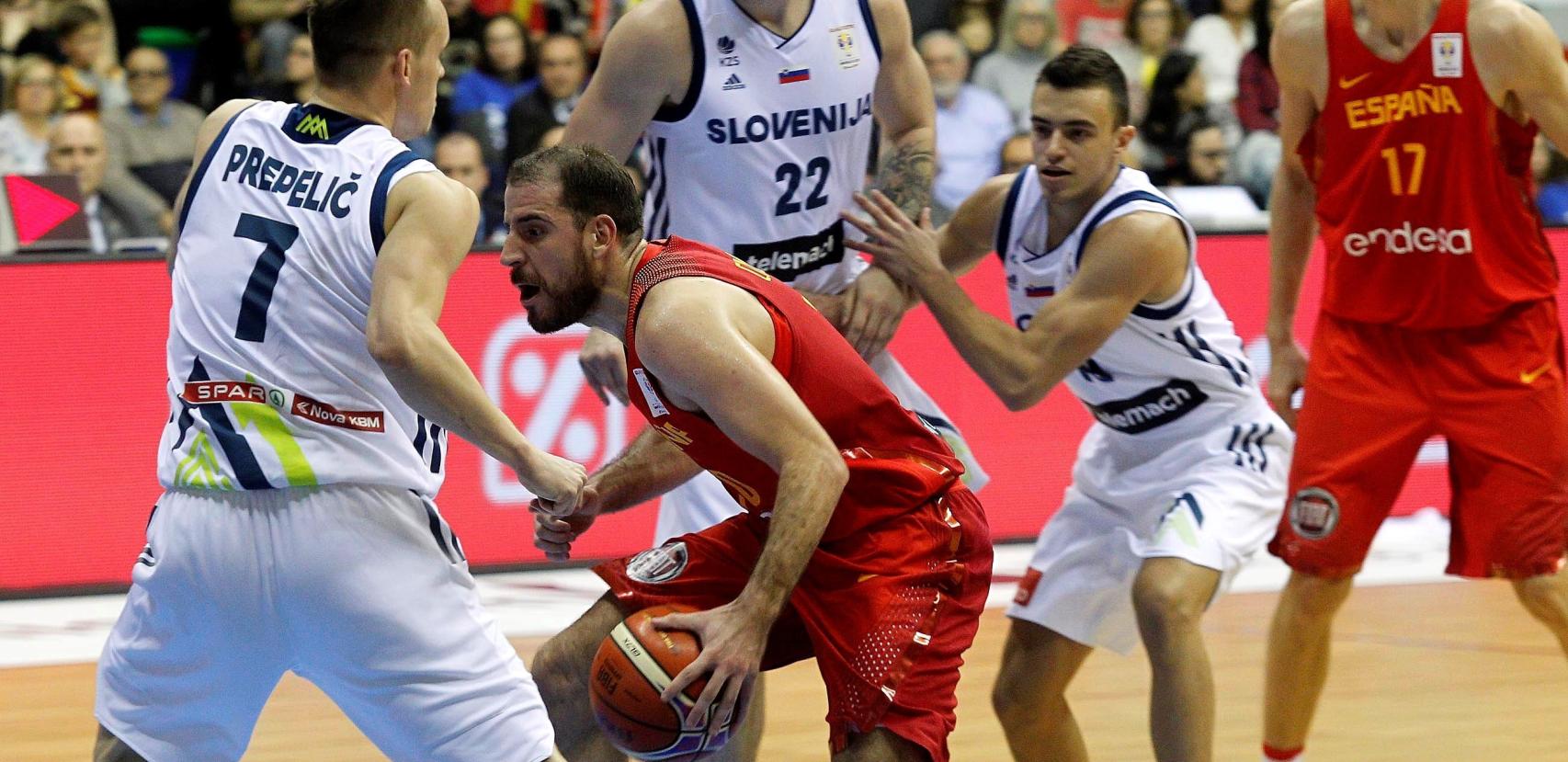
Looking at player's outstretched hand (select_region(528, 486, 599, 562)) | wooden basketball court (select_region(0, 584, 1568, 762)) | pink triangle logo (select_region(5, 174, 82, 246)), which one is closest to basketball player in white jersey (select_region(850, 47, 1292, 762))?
wooden basketball court (select_region(0, 584, 1568, 762))

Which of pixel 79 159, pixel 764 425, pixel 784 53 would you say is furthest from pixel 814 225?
pixel 79 159

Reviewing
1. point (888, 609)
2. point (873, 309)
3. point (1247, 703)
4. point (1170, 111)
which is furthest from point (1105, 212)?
point (1170, 111)

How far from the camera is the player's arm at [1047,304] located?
187 inches

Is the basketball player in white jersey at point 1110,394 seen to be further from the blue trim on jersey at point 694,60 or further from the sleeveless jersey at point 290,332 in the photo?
the sleeveless jersey at point 290,332

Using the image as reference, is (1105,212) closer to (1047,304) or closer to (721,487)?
(1047,304)

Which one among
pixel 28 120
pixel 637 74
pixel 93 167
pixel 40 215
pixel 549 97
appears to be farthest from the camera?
pixel 549 97

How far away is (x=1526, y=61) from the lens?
490 centimetres

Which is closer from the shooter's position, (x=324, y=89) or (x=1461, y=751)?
(x=324, y=89)

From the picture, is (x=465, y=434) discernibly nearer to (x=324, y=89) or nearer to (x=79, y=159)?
(x=324, y=89)

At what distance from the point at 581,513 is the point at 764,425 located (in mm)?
709

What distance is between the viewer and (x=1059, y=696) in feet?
16.2

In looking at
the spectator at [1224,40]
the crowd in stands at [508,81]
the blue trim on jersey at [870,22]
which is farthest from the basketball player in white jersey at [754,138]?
the spectator at [1224,40]

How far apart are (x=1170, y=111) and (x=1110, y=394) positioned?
601 centimetres

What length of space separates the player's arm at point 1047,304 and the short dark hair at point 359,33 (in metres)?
1.38
